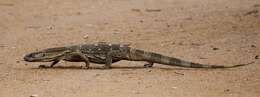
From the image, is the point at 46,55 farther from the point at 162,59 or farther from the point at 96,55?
the point at 162,59

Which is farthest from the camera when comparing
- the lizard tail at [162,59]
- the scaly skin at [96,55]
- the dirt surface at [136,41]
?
the scaly skin at [96,55]

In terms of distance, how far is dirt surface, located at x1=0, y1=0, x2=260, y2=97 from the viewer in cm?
947

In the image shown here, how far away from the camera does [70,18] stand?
17.2 metres

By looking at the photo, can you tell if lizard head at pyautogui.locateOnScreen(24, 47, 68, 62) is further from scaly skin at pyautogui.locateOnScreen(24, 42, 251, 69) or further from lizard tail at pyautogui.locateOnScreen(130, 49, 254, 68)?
lizard tail at pyautogui.locateOnScreen(130, 49, 254, 68)

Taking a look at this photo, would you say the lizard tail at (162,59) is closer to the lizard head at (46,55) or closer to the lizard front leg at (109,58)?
the lizard front leg at (109,58)

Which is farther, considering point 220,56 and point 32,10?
point 32,10

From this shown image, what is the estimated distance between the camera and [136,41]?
1387cm

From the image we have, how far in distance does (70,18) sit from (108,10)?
130 centimetres

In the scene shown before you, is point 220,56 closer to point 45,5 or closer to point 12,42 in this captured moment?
point 12,42

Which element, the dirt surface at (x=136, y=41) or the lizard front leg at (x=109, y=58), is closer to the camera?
the dirt surface at (x=136, y=41)

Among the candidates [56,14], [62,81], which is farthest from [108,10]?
[62,81]

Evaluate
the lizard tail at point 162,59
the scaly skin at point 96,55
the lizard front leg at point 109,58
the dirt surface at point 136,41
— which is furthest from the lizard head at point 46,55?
the lizard tail at point 162,59

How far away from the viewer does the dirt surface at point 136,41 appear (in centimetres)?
947

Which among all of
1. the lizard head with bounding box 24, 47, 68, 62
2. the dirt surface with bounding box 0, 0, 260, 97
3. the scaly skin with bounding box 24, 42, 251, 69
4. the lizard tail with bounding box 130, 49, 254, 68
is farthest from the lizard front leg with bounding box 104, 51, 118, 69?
the lizard head with bounding box 24, 47, 68, 62
